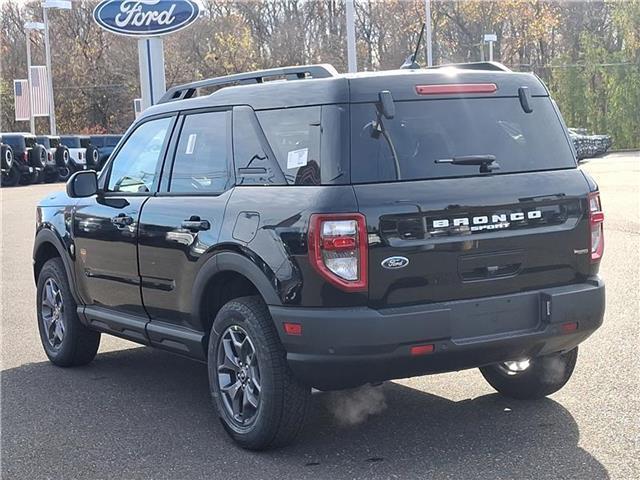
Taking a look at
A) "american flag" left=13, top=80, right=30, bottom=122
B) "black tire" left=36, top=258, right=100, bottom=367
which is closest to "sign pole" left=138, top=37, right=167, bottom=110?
"black tire" left=36, top=258, right=100, bottom=367

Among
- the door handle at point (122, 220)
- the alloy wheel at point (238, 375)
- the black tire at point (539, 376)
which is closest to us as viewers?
the alloy wheel at point (238, 375)

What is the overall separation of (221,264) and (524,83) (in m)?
1.91

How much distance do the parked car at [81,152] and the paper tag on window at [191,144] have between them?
31953mm

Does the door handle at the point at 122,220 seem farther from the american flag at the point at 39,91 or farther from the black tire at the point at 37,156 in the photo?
the american flag at the point at 39,91

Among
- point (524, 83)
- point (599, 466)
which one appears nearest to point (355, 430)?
point (599, 466)

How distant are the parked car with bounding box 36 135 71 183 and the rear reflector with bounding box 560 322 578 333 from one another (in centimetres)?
3336

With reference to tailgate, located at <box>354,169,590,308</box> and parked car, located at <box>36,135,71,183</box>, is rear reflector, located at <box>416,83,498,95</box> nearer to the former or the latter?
tailgate, located at <box>354,169,590,308</box>

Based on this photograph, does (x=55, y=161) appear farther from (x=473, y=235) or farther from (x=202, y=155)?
(x=473, y=235)

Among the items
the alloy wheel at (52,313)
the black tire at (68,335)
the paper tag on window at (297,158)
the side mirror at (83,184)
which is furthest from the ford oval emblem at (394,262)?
the alloy wheel at (52,313)

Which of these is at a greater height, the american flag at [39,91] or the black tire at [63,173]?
the american flag at [39,91]

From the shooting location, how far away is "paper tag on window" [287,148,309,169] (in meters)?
4.63

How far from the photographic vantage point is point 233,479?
4508mm

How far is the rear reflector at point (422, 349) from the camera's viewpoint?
440 centimetres

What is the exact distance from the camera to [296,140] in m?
4.73
